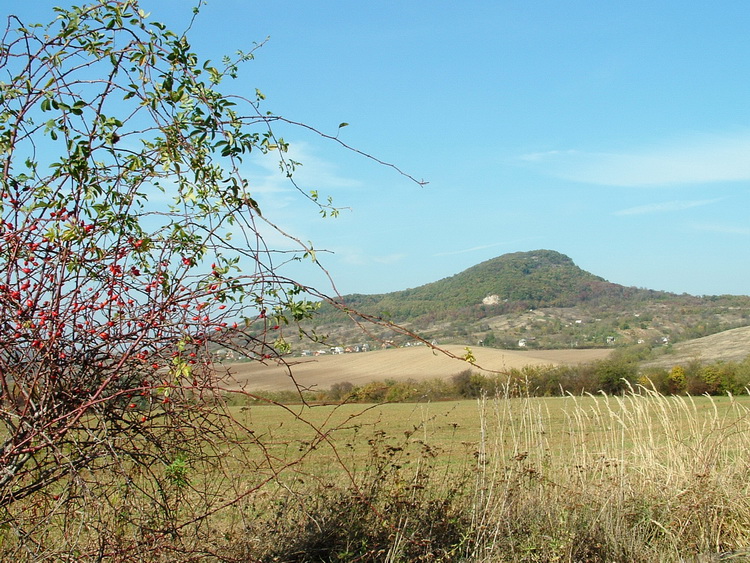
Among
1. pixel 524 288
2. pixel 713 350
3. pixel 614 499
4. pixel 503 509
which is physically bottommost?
pixel 713 350

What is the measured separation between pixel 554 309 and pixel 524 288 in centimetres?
557

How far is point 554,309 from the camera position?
9569cm

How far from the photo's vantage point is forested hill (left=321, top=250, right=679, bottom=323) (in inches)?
3334

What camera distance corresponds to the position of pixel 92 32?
2.43m

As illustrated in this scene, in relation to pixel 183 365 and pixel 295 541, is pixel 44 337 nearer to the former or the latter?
pixel 183 365

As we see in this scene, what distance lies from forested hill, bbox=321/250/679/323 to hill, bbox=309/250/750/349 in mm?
142

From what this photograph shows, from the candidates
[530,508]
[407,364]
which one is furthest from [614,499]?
[407,364]

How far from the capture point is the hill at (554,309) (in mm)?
71688

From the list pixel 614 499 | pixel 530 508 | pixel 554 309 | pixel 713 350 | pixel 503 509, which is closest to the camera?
pixel 503 509

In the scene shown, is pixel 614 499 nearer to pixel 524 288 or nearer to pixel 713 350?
pixel 713 350

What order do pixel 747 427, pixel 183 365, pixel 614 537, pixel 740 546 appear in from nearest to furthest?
pixel 183 365 → pixel 614 537 → pixel 740 546 → pixel 747 427

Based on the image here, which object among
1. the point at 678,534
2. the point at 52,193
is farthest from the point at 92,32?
the point at 678,534

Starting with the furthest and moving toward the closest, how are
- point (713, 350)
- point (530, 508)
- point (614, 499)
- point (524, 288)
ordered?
point (524, 288), point (713, 350), point (614, 499), point (530, 508)

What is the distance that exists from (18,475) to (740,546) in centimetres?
514
